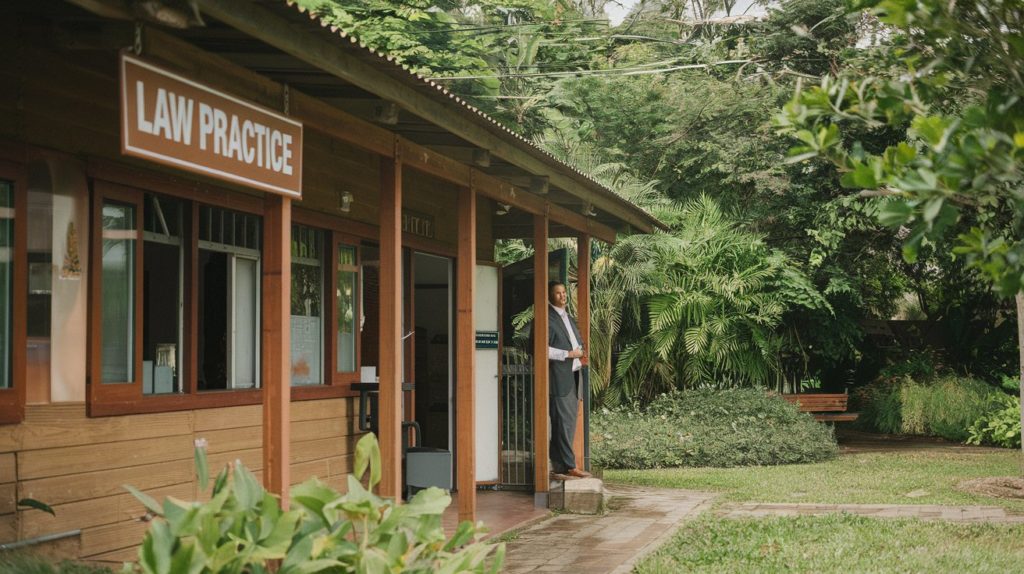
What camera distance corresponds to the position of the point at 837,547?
8703 mm

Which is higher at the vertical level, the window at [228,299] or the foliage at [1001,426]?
the window at [228,299]

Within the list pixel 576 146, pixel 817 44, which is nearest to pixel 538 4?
pixel 576 146

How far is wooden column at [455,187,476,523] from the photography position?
8844mm

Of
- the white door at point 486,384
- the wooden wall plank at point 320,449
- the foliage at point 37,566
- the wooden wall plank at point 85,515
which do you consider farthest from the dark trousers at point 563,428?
the foliage at point 37,566

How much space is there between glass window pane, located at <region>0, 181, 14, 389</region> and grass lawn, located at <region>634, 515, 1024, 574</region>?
4.22 m

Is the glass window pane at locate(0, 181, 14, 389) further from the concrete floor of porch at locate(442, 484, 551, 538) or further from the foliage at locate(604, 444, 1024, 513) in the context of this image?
the foliage at locate(604, 444, 1024, 513)

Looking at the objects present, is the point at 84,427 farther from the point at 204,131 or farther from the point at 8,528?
the point at 204,131

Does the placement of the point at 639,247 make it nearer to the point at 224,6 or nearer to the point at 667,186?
the point at 667,186

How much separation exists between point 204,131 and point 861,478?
1108cm

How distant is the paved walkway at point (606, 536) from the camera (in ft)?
27.1

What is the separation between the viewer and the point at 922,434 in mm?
21047

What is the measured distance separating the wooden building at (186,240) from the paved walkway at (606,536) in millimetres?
708

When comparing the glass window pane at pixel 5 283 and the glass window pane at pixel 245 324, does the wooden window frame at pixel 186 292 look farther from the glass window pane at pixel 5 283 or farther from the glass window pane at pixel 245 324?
the glass window pane at pixel 5 283

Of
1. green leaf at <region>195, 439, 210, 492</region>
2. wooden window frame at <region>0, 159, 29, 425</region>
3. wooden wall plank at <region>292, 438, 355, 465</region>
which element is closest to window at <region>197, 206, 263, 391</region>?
wooden wall plank at <region>292, 438, 355, 465</region>
